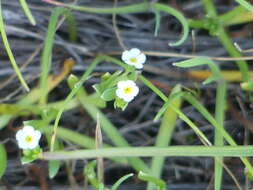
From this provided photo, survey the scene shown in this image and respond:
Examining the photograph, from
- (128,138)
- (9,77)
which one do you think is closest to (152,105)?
(128,138)

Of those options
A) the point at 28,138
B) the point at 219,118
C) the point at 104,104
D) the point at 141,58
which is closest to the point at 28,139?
A: the point at 28,138

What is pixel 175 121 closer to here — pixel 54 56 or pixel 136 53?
pixel 136 53

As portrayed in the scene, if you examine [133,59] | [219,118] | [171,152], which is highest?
[133,59]

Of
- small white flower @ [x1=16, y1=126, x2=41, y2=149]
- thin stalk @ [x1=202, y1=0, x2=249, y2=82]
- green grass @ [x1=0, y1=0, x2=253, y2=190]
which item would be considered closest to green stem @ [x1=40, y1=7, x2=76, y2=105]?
green grass @ [x1=0, y1=0, x2=253, y2=190]

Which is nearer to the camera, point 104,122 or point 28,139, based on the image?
point 28,139

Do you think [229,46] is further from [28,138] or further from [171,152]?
[28,138]

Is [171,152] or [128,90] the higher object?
[128,90]
